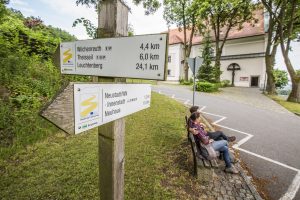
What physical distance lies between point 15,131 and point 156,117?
5124 mm

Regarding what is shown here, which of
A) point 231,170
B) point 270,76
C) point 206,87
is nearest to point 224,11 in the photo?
point 270,76

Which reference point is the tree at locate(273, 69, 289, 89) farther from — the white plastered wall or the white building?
the white plastered wall

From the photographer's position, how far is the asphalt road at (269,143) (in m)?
4.51

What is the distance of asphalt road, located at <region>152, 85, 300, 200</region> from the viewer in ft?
14.8

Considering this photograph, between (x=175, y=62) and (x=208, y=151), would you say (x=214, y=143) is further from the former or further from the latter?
(x=175, y=62)

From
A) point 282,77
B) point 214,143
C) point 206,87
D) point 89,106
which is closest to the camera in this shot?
point 89,106

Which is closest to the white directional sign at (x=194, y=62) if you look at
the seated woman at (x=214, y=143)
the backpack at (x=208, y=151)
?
the seated woman at (x=214, y=143)

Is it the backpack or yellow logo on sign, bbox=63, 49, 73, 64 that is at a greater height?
yellow logo on sign, bbox=63, 49, 73, 64

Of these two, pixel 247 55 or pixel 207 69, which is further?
pixel 247 55

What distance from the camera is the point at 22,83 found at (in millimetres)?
6512

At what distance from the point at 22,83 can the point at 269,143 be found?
8824 millimetres

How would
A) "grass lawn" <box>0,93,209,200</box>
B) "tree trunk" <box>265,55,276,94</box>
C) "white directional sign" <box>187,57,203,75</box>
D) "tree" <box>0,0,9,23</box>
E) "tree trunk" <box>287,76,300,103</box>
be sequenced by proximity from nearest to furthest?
"grass lawn" <box>0,93,209,200</box>
"tree" <box>0,0,9,23</box>
"white directional sign" <box>187,57,203,75</box>
"tree trunk" <box>287,76,300,103</box>
"tree trunk" <box>265,55,276,94</box>

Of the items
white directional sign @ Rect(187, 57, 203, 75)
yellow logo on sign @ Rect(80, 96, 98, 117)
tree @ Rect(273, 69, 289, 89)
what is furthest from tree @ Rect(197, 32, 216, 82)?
yellow logo on sign @ Rect(80, 96, 98, 117)

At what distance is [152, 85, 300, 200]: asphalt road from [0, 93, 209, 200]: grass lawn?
184 cm
